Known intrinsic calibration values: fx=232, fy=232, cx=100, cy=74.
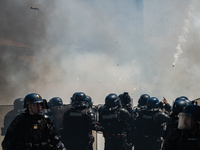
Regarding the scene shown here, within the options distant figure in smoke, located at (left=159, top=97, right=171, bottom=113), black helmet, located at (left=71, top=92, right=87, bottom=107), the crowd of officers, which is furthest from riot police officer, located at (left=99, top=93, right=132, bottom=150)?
distant figure in smoke, located at (left=159, top=97, right=171, bottom=113)

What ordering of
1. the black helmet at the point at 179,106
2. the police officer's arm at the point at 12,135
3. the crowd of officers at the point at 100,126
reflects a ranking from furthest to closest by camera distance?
the black helmet at the point at 179,106 → the police officer's arm at the point at 12,135 → the crowd of officers at the point at 100,126

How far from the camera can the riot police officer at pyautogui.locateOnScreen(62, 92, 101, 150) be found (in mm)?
6160

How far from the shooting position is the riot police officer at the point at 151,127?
6.82 metres

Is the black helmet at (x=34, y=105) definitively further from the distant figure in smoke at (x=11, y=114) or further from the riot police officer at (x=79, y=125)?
the distant figure in smoke at (x=11, y=114)

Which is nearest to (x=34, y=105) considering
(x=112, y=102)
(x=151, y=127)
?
(x=112, y=102)

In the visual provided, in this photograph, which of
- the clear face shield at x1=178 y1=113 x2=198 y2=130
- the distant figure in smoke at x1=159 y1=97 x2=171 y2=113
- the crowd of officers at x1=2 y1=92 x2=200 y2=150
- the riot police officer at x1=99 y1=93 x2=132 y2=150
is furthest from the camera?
the distant figure in smoke at x1=159 y1=97 x2=171 y2=113

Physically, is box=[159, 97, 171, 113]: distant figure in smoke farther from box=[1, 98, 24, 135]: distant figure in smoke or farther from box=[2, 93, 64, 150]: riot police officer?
box=[1, 98, 24, 135]: distant figure in smoke

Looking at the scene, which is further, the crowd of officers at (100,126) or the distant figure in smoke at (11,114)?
the distant figure in smoke at (11,114)

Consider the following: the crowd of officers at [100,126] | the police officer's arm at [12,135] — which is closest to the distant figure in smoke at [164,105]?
the crowd of officers at [100,126]

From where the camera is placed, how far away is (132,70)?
37156 millimetres

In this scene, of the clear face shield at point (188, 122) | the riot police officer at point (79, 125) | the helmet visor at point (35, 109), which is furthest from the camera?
the riot police officer at point (79, 125)

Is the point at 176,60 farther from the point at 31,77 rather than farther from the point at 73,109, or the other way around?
the point at 73,109

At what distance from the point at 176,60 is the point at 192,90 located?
18.8 feet

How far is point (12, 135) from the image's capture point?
3795 mm
